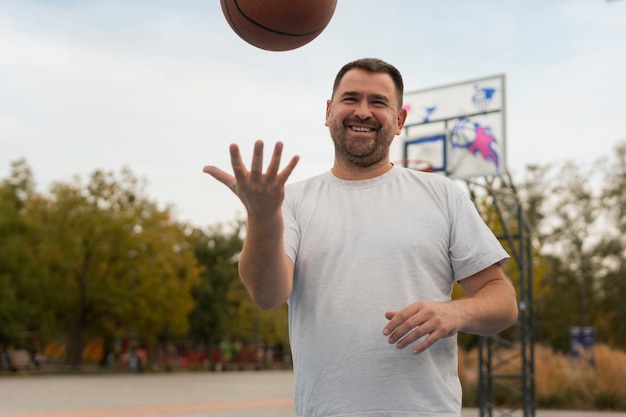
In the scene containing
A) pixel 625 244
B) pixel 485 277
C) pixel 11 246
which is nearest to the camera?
pixel 485 277

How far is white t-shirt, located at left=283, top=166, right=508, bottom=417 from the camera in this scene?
238 centimetres

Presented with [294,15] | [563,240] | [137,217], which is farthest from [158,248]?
[294,15]

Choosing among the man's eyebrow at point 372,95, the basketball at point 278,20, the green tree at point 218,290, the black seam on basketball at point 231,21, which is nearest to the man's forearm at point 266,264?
the man's eyebrow at point 372,95

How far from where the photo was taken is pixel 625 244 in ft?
147

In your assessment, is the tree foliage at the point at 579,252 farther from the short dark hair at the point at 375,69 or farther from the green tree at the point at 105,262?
the short dark hair at the point at 375,69

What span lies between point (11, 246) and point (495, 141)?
26.9 meters

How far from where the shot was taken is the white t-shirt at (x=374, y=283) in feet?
7.79

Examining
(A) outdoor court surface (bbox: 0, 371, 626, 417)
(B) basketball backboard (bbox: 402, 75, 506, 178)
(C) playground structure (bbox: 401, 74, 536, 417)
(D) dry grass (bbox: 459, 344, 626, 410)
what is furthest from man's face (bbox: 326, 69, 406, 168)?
(D) dry grass (bbox: 459, 344, 626, 410)

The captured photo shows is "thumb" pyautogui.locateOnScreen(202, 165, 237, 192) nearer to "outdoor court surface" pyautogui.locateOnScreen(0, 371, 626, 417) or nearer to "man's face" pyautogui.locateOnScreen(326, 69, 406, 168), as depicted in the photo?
"man's face" pyautogui.locateOnScreen(326, 69, 406, 168)

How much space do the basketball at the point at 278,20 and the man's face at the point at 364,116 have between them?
72 centimetres

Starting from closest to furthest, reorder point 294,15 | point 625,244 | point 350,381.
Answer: point 350,381, point 294,15, point 625,244

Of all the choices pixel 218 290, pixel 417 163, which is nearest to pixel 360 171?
pixel 417 163

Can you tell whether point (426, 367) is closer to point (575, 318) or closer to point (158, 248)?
point (158, 248)

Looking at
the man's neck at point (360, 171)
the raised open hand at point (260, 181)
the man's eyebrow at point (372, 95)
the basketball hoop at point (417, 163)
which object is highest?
the basketball hoop at point (417, 163)
